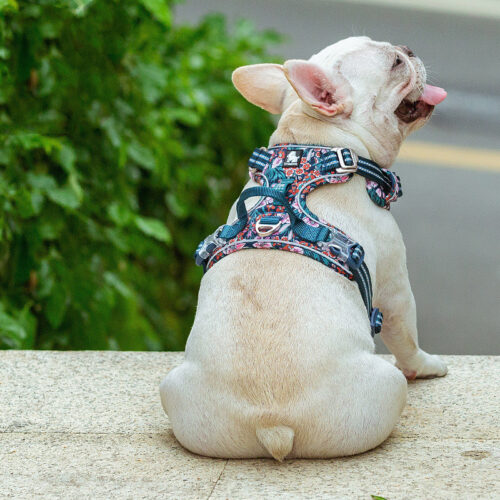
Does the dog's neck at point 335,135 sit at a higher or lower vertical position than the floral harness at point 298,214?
higher

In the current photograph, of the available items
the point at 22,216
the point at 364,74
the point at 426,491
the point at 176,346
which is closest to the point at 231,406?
the point at 426,491

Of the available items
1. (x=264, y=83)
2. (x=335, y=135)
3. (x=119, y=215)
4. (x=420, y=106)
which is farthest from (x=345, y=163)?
(x=119, y=215)

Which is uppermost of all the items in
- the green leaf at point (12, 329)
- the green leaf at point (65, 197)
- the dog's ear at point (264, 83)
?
the dog's ear at point (264, 83)

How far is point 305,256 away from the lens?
308 cm

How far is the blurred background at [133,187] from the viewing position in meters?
4.64

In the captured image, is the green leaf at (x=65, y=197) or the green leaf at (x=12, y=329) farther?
the green leaf at (x=65, y=197)

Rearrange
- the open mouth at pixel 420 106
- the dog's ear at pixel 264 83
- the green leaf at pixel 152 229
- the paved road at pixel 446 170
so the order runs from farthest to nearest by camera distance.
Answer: the paved road at pixel 446 170
the green leaf at pixel 152 229
the dog's ear at pixel 264 83
the open mouth at pixel 420 106

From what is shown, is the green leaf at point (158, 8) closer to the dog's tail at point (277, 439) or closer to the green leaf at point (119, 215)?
the green leaf at point (119, 215)

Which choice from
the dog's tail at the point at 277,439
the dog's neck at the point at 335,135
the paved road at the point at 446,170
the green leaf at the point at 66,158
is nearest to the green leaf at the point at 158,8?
the green leaf at the point at 66,158

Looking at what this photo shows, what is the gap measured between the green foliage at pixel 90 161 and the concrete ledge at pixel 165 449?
2.38 ft

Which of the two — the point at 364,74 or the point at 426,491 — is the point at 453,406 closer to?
the point at 426,491

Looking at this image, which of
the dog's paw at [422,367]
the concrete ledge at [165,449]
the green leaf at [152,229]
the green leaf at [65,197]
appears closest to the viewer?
the concrete ledge at [165,449]

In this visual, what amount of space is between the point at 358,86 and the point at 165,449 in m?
1.56

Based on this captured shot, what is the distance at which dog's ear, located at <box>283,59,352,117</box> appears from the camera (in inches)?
126
